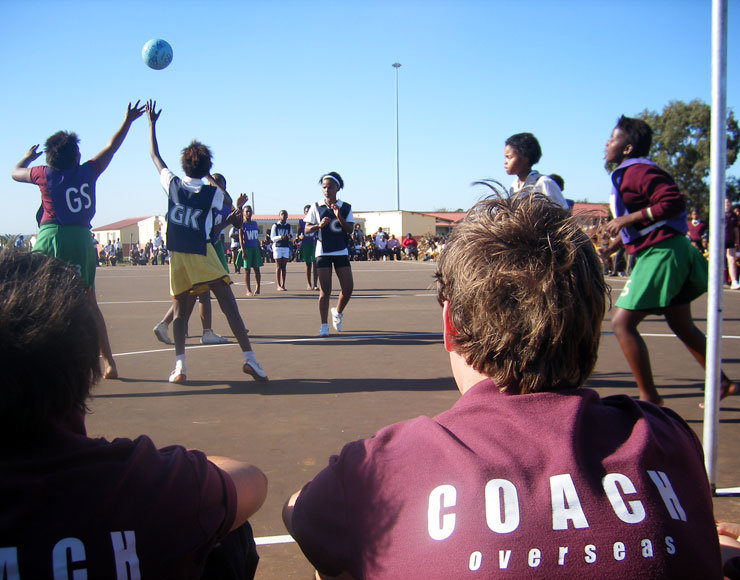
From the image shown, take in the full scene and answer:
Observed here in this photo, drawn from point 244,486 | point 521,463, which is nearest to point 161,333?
point 244,486

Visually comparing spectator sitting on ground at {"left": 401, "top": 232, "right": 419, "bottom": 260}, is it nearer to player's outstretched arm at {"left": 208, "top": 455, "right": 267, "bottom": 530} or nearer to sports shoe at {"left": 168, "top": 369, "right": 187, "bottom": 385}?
sports shoe at {"left": 168, "top": 369, "right": 187, "bottom": 385}

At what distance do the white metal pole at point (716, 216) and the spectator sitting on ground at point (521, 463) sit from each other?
59.2 inches

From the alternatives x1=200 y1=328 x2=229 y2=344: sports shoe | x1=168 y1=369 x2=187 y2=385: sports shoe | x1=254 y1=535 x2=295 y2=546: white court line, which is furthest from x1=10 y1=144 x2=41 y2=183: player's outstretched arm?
x1=254 y1=535 x2=295 y2=546: white court line

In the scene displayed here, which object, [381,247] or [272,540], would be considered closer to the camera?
[272,540]

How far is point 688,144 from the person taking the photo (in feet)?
117

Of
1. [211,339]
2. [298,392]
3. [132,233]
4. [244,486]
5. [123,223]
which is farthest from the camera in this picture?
[123,223]

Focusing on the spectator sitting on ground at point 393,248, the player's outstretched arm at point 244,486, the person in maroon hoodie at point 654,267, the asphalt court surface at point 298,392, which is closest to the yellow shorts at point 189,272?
the asphalt court surface at point 298,392

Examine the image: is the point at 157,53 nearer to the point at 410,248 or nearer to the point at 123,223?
the point at 410,248

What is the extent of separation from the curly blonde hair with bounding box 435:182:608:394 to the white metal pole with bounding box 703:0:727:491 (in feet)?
5.00

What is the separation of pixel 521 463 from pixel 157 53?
674 cm

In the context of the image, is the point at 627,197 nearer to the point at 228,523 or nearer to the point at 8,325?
the point at 228,523

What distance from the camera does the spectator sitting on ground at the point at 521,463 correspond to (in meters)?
0.94

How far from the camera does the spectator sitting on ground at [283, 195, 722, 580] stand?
944 mm

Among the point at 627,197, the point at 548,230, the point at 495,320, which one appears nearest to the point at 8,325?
the point at 495,320
